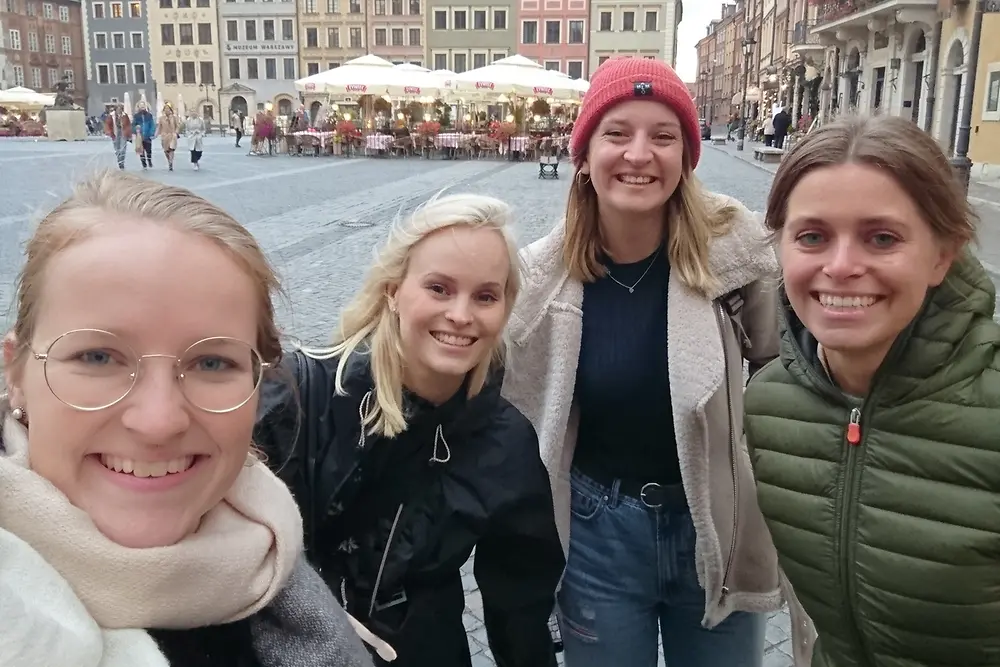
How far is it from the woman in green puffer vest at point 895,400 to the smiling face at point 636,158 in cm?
46

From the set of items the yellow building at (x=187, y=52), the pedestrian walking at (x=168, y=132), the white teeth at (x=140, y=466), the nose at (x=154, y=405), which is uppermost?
the yellow building at (x=187, y=52)

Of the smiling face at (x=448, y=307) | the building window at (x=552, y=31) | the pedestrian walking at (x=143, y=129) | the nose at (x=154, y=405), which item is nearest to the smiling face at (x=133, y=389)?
the nose at (x=154, y=405)

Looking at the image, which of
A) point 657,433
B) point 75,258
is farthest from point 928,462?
point 75,258

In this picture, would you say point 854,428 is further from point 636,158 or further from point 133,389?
point 133,389

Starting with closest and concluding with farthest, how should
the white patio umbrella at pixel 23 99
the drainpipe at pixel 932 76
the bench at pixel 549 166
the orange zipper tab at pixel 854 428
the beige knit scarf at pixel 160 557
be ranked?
1. the beige knit scarf at pixel 160 557
2. the orange zipper tab at pixel 854 428
3. the bench at pixel 549 166
4. the drainpipe at pixel 932 76
5. the white patio umbrella at pixel 23 99

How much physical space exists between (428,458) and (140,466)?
778 millimetres

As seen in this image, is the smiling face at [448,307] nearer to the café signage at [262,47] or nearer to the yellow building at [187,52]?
the café signage at [262,47]

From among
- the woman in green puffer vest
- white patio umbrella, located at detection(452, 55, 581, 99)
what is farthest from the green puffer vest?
white patio umbrella, located at detection(452, 55, 581, 99)

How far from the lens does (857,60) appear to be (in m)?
30.1

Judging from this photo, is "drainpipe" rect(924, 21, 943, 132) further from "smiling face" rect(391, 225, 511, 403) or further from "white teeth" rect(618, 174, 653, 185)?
"smiling face" rect(391, 225, 511, 403)

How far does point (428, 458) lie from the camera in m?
1.65

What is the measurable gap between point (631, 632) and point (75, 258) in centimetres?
154

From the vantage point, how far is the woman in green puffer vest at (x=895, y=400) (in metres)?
1.36

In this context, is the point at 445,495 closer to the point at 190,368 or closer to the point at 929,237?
the point at 190,368
